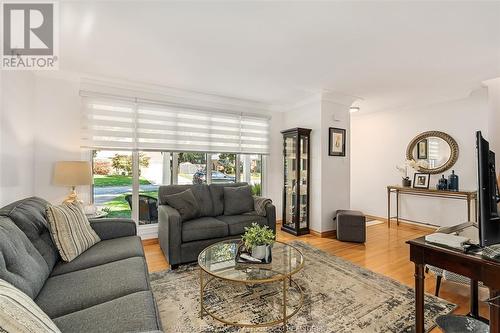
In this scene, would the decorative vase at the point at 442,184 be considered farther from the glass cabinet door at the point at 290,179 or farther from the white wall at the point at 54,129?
the white wall at the point at 54,129

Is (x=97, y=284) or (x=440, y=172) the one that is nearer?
(x=97, y=284)

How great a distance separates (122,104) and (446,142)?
540 cm

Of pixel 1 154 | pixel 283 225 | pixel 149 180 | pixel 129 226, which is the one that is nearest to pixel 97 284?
pixel 129 226

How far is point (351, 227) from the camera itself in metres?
3.75

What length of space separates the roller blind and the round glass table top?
Answer: 215 centimetres

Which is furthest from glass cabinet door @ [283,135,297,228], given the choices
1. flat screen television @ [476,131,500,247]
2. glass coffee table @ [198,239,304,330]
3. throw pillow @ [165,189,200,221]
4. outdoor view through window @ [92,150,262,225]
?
flat screen television @ [476,131,500,247]

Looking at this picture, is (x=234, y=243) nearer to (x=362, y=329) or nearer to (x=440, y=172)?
(x=362, y=329)

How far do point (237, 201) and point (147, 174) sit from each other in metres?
1.53

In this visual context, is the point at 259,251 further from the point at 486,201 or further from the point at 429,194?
the point at 429,194

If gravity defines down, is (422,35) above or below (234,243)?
above

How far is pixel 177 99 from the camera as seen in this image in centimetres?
396

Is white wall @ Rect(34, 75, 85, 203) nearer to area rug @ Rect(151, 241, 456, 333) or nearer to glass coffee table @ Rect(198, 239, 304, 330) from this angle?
area rug @ Rect(151, 241, 456, 333)

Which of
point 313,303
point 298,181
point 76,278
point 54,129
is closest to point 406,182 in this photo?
point 298,181

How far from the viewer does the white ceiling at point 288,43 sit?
1.90 metres
